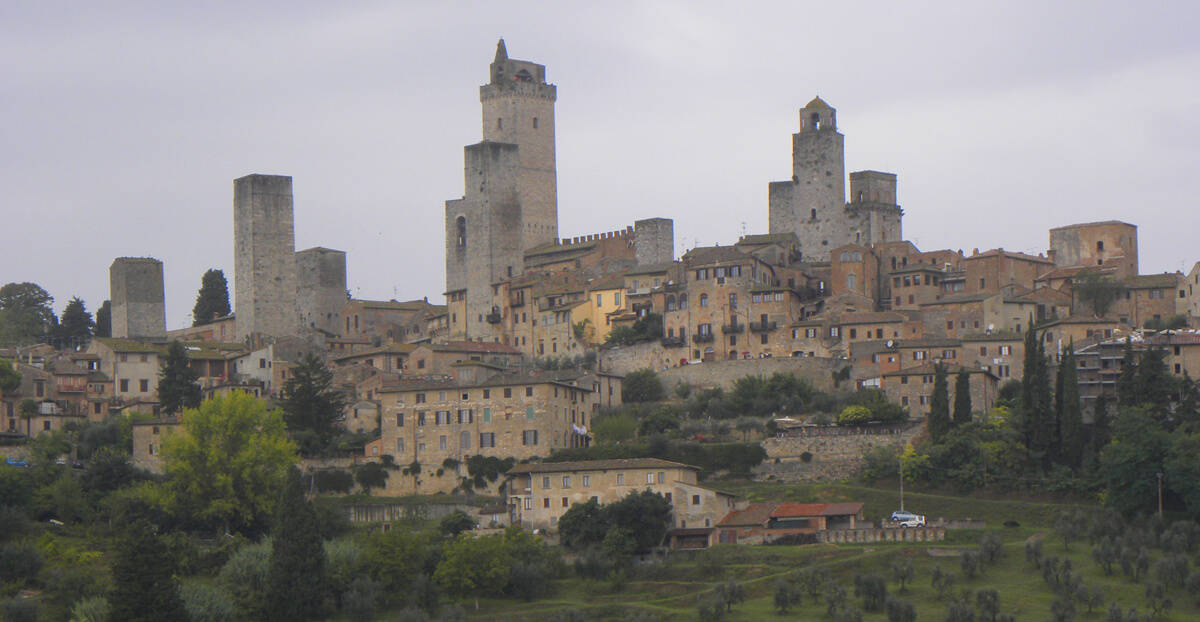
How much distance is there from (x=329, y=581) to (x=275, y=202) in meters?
44.8

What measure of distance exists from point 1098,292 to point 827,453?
725 inches

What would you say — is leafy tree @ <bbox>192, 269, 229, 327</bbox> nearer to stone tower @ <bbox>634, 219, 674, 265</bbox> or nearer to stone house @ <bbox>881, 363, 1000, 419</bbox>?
stone tower @ <bbox>634, 219, 674, 265</bbox>

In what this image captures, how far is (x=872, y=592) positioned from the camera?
209ft

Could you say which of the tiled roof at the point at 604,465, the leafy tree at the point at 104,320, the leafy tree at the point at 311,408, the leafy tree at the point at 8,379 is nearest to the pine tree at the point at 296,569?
the tiled roof at the point at 604,465

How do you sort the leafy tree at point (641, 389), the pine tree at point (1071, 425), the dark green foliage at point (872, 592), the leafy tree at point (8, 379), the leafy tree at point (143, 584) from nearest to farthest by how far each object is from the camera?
the leafy tree at point (143, 584) → the dark green foliage at point (872, 592) → the pine tree at point (1071, 425) → the leafy tree at point (8, 379) → the leafy tree at point (641, 389)

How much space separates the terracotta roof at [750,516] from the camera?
236ft

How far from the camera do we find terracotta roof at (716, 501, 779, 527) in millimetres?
71812

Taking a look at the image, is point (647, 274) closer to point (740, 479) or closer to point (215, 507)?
point (740, 479)

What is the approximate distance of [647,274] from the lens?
325 ft

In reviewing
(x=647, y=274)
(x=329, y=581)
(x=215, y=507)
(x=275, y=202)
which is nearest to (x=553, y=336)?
(x=647, y=274)

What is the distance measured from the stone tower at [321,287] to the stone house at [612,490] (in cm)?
3793

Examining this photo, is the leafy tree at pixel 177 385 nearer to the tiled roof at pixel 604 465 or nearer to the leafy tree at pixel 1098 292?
the tiled roof at pixel 604 465

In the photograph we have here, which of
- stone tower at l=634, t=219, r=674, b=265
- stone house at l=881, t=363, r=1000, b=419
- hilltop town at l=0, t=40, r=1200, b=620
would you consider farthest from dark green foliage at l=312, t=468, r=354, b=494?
stone tower at l=634, t=219, r=674, b=265

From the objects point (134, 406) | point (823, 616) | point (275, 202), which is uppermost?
point (275, 202)
